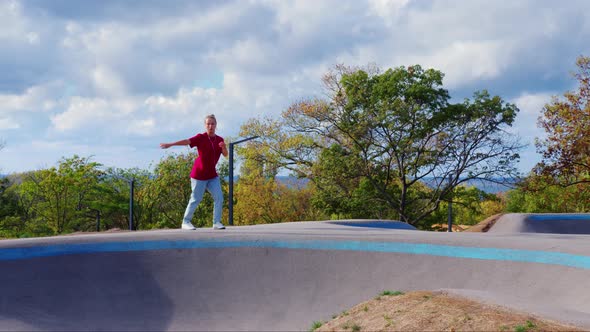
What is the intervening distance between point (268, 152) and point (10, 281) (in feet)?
103

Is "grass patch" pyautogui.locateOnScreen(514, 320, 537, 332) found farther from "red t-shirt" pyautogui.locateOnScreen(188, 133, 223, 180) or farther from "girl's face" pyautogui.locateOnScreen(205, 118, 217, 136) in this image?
"girl's face" pyautogui.locateOnScreen(205, 118, 217, 136)

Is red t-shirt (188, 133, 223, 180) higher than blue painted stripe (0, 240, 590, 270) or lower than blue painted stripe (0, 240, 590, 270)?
higher

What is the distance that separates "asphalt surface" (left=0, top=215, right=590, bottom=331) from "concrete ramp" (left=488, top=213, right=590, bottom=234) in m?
12.0

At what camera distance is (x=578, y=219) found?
21750 mm

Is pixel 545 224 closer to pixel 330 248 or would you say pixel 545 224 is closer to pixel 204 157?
pixel 330 248

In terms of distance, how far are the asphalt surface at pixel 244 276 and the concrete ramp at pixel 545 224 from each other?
39.4 feet

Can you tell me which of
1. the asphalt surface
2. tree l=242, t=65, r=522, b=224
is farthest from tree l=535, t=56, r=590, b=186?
the asphalt surface

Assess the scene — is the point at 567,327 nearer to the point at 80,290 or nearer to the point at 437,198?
the point at 80,290

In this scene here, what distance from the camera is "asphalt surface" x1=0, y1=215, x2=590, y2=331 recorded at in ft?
24.3

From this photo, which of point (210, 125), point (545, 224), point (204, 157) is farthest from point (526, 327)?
point (545, 224)

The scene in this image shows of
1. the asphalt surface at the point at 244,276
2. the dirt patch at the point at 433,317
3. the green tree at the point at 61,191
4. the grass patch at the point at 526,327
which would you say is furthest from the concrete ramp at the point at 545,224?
the green tree at the point at 61,191

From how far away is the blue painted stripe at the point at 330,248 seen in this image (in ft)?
27.4

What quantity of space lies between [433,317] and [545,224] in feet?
59.8

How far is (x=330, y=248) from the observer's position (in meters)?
9.17
